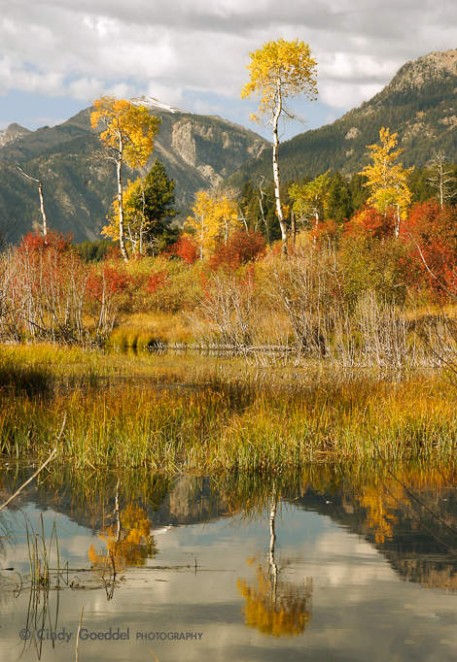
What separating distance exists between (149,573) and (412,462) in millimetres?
4976

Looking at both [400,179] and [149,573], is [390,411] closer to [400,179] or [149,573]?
[149,573]

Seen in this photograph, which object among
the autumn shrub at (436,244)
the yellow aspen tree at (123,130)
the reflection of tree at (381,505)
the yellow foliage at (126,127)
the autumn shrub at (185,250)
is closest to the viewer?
the reflection of tree at (381,505)

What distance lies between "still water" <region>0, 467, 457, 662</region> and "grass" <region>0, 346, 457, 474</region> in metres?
0.52

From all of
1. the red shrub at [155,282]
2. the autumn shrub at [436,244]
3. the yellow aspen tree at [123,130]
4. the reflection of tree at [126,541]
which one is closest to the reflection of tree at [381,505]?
the reflection of tree at [126,541]

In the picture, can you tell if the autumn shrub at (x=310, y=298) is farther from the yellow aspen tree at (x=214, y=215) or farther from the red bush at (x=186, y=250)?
the yellow aspen tree at (x=214, y=215)

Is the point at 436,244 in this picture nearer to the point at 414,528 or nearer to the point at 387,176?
the point at 414,528

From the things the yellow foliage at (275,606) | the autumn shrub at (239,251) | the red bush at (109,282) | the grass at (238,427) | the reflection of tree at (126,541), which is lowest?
the yellow foliage at (275,606)

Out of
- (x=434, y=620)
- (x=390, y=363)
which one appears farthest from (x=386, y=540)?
(x=390, y=363)

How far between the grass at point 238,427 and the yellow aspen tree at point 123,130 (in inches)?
1280

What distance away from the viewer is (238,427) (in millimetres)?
10609

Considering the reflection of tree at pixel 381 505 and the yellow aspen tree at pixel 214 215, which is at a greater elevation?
the yellow aspen tree at pixel 214 215

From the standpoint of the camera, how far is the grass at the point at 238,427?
998 cm

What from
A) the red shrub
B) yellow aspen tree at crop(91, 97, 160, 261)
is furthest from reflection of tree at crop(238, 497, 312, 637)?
yellow aspen tree at crop(91, 97, 160, 261)

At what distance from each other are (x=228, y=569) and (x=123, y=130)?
41309mm
